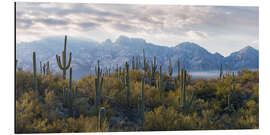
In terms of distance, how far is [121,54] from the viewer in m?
5.73

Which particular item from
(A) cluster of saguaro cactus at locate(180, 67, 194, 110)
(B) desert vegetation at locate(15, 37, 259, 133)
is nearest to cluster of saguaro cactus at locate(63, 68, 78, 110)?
(B) desert vegetation at locate(15, 37, 259, 133)

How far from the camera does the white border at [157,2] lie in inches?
189

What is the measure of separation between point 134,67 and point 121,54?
0.43m

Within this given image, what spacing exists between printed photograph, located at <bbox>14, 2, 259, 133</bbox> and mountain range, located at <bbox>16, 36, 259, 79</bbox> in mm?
20

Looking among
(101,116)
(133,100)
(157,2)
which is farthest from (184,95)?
(157,2)

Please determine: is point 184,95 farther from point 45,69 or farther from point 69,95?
point 45,69

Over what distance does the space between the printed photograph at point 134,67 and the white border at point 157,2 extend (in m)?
0.10

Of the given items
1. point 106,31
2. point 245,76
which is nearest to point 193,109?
point 245,76

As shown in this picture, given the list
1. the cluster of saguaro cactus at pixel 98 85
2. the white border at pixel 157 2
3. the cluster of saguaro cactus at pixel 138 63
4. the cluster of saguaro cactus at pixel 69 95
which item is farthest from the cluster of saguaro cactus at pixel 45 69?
the cluster of saguaro cactus at pixel 138 63

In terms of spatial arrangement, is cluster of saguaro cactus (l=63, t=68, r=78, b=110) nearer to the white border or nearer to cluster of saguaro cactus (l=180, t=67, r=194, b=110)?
the white border
